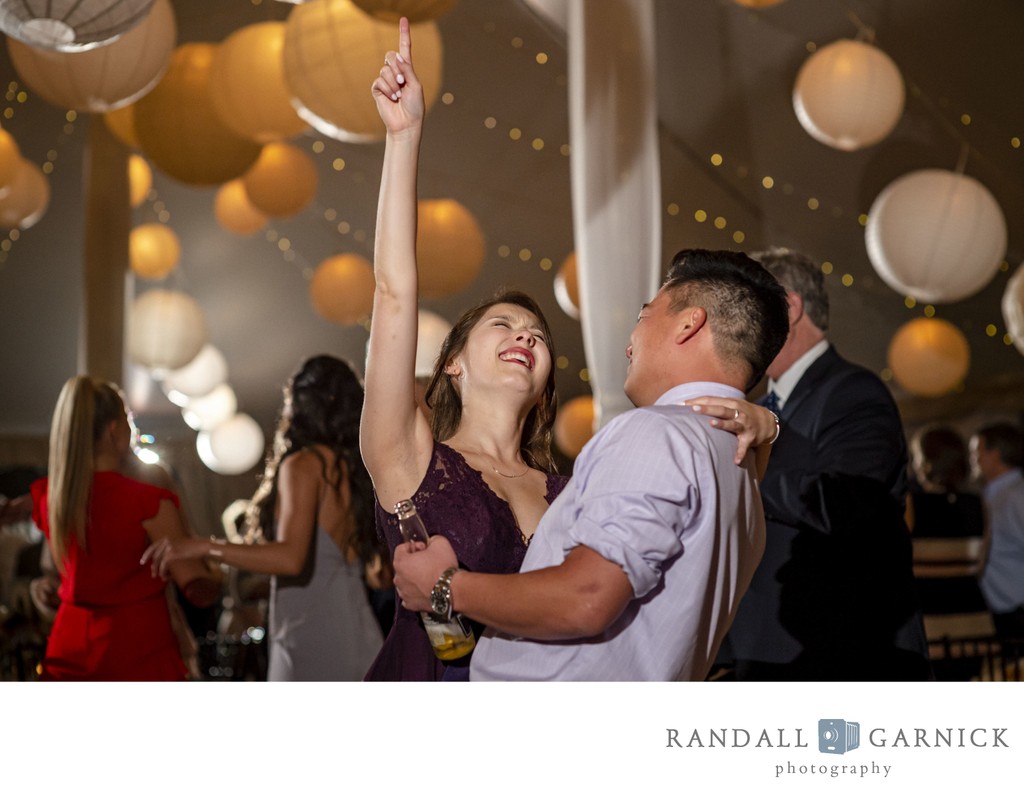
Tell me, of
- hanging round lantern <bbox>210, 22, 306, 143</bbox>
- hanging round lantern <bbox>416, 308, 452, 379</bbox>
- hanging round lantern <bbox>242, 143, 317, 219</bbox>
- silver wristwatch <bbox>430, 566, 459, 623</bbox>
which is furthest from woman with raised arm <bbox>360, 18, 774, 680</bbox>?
hanging round lantern <bbox>242, 143, 317, 219</bbox>

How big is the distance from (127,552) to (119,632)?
0.56 ft

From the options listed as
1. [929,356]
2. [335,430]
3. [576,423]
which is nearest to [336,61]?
[335,430]

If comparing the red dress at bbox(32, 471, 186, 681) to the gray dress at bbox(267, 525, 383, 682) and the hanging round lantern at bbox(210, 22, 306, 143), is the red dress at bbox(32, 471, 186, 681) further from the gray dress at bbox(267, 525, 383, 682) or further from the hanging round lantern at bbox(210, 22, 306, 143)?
the hanging round lantern at bbox(210, 22, 306, 143)

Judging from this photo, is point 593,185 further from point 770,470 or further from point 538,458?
point 538,458

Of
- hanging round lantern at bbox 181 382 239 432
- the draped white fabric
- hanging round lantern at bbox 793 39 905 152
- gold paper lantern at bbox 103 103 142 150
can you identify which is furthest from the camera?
hanging round lantern at bbox 181 382 239 432

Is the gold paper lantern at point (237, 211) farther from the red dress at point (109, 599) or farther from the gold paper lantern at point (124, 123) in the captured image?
the red dress at point (109, 599)

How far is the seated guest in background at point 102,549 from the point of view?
2.39m

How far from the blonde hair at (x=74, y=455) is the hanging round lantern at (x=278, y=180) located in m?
2.29

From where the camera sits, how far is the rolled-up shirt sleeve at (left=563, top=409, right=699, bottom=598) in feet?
3.66
